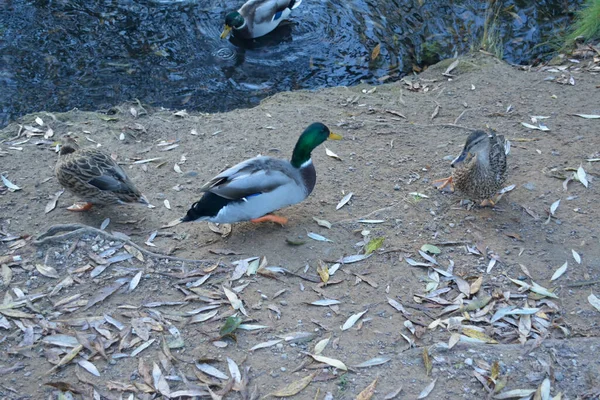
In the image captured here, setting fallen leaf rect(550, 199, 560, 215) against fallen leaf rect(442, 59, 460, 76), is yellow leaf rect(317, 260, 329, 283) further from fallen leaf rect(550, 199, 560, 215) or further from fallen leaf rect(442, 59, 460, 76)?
fallen leaf rect(442, 59, 460, 76)

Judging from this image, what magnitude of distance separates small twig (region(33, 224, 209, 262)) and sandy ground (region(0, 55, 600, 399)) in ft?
0.10

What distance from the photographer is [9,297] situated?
13.2ft

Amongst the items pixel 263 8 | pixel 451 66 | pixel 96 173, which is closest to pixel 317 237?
pixel 96 173

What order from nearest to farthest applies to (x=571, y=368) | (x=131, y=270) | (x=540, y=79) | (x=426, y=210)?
(x=571, y=368) < (x=131, y=270) < (x=426, y=210) < (x=540, y=79)

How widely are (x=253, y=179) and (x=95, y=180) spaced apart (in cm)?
125

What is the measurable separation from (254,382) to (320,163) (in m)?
2.62

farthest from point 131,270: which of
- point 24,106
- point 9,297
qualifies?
point 24,106

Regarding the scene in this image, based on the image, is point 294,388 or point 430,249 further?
point 430,249

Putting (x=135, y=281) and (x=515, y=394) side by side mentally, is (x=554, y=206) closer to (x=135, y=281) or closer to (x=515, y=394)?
(x=515, y=394)

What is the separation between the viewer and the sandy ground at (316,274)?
351 cm

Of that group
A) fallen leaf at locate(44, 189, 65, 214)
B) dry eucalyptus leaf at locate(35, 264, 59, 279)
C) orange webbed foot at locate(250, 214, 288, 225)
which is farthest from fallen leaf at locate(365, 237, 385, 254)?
fallen leaf at locate(44, 189, 65, 214)

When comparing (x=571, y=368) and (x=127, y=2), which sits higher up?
(x=127, y=2)

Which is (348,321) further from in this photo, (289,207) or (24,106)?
(24,106)

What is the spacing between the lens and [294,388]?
3428 millimetres
